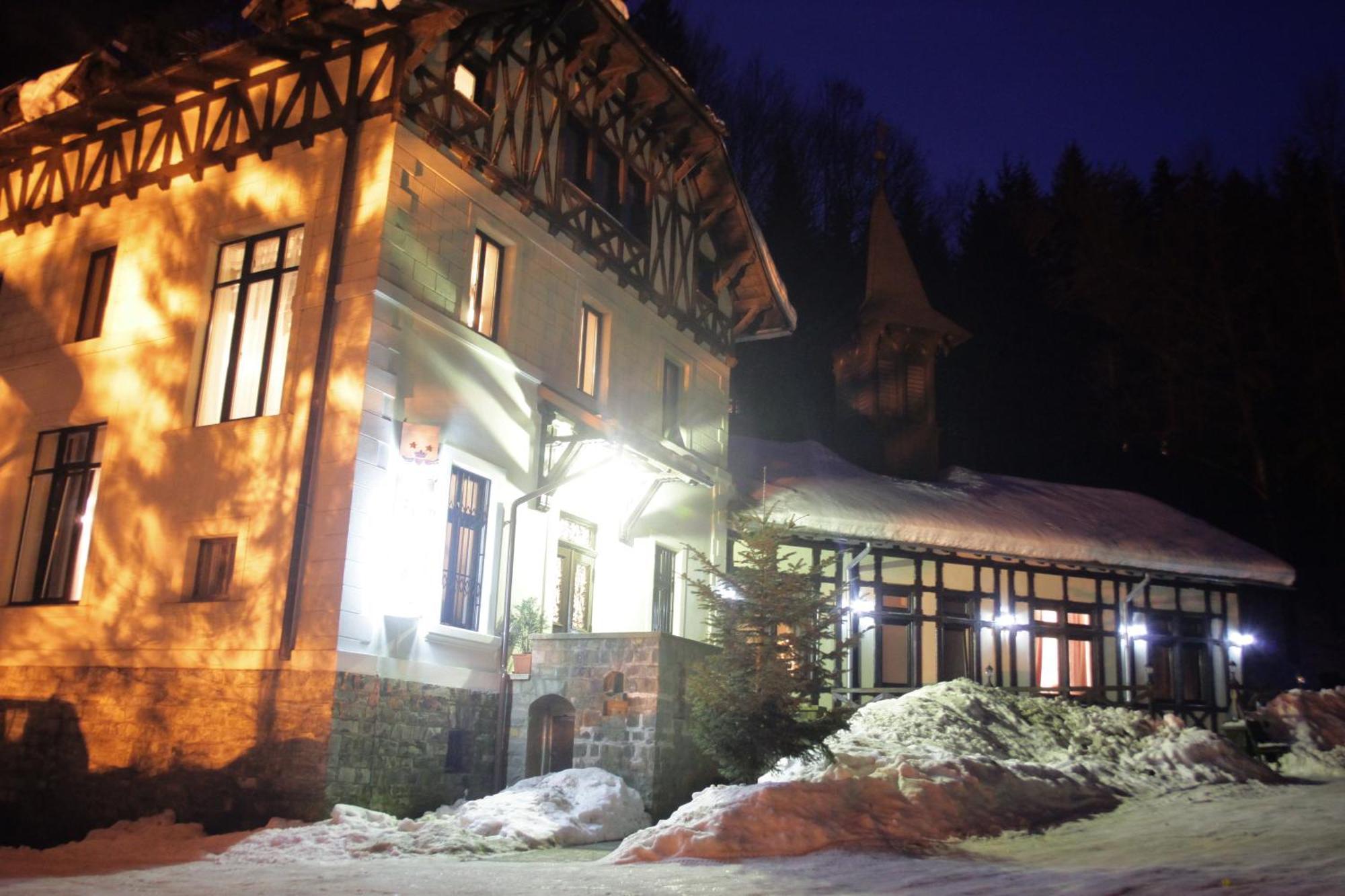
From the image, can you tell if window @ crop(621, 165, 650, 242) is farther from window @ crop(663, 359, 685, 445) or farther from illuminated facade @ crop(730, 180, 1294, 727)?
illuminated facade @ crop(730, 180, 1294, 727)

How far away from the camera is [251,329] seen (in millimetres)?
15461

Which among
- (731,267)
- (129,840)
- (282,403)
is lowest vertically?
(129,840)

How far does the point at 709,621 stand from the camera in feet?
49.2

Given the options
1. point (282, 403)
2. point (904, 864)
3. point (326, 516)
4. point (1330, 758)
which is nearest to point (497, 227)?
point (282, 403)

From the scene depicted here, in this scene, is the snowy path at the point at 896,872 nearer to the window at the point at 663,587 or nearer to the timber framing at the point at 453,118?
the window at the point at 663,587

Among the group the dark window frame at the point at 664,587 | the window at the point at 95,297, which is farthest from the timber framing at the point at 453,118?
the dark window frame at the point at 664,587

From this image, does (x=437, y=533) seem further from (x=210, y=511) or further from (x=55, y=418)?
(x=55, y=418)

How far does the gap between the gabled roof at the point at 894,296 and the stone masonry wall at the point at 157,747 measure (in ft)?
67.1

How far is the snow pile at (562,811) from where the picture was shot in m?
12.8

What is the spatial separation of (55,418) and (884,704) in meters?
13.4

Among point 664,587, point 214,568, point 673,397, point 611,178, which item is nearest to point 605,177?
point 611,178

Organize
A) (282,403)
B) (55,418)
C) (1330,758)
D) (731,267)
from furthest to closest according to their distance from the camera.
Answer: (731,267) < (1330,758) < (55,418) < (282,403)

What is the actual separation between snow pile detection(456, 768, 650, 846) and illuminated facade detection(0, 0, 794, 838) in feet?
3.36

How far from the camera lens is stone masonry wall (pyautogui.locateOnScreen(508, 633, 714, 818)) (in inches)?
579
